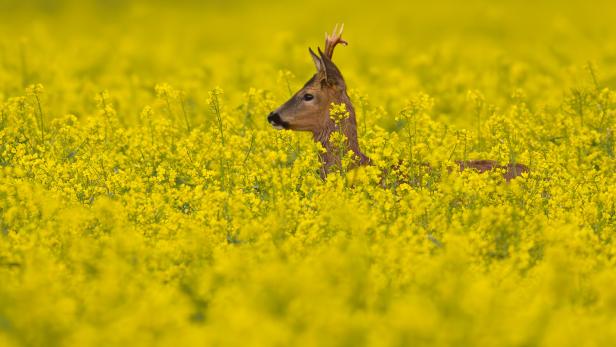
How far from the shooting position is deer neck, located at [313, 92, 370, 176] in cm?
1133

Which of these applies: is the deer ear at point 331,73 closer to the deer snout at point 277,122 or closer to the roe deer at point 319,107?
the roe deer at point 319,107

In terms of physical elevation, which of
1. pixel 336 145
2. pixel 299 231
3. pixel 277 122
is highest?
pixel 277 122

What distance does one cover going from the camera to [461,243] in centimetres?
759

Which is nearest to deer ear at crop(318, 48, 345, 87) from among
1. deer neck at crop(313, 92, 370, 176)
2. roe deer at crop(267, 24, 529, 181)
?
roe deer at crop(267, 24, 529, 181)

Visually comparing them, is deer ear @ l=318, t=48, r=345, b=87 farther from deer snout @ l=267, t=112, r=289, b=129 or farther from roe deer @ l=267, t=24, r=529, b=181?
deer snout @ l=267, t=112, r=289, b=129

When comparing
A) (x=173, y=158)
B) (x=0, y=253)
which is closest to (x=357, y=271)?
(x=0, y=253)

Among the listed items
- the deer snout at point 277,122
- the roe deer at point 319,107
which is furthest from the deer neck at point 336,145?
the deer snout at point 277,122

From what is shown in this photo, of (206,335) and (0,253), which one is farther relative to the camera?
(0,253)

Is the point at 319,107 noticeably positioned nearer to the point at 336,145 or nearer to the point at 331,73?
the point at 331,73

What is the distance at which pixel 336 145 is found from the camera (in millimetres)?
11133

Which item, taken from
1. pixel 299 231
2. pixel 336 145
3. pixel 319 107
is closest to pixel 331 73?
pixel 319 107

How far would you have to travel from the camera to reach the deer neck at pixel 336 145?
37.2 feet

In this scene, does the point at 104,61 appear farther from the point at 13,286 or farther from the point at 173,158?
the point at 13,286

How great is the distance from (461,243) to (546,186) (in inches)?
104
